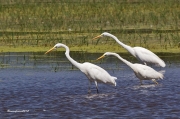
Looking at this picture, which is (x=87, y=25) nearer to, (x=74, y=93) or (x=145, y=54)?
(x=145, y=54)

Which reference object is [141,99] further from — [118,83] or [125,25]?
[125,25]

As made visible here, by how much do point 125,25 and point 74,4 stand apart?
7.36m

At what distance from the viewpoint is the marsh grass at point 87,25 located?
20.3 m

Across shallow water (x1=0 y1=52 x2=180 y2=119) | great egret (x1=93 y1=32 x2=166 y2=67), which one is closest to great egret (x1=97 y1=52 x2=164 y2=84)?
shallow water (x1=0 y1=52 x2=180 y2=119)

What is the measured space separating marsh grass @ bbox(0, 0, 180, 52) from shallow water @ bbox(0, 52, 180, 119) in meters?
2.99

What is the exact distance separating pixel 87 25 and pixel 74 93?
41.5ft

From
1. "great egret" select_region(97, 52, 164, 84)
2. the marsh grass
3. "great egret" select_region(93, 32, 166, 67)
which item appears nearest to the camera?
"great egret" select_region(97, 52, 164, 84)

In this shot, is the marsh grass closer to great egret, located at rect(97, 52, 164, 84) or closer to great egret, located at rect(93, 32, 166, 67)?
great egret, located at rect(93, 32, 166, 67)

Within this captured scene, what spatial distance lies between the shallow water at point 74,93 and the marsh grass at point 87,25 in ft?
9.81

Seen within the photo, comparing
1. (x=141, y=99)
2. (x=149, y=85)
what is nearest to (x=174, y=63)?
(x=149, y=85)

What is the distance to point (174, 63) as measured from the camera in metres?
16.5

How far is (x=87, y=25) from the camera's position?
24906 millimetres

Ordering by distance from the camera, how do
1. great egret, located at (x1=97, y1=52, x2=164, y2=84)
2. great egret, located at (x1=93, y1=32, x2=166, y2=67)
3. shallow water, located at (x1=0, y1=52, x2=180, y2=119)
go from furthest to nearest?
great egret, located at (x1=93, y1=32, x2=166, y2=67) → great egret, located at (x1=97, y1=52, x2=164, y2=84) → shallow water, located at (x1=0, y1=52, x2=180, y2=119)

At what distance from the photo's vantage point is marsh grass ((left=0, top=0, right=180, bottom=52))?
20328 millimetres
